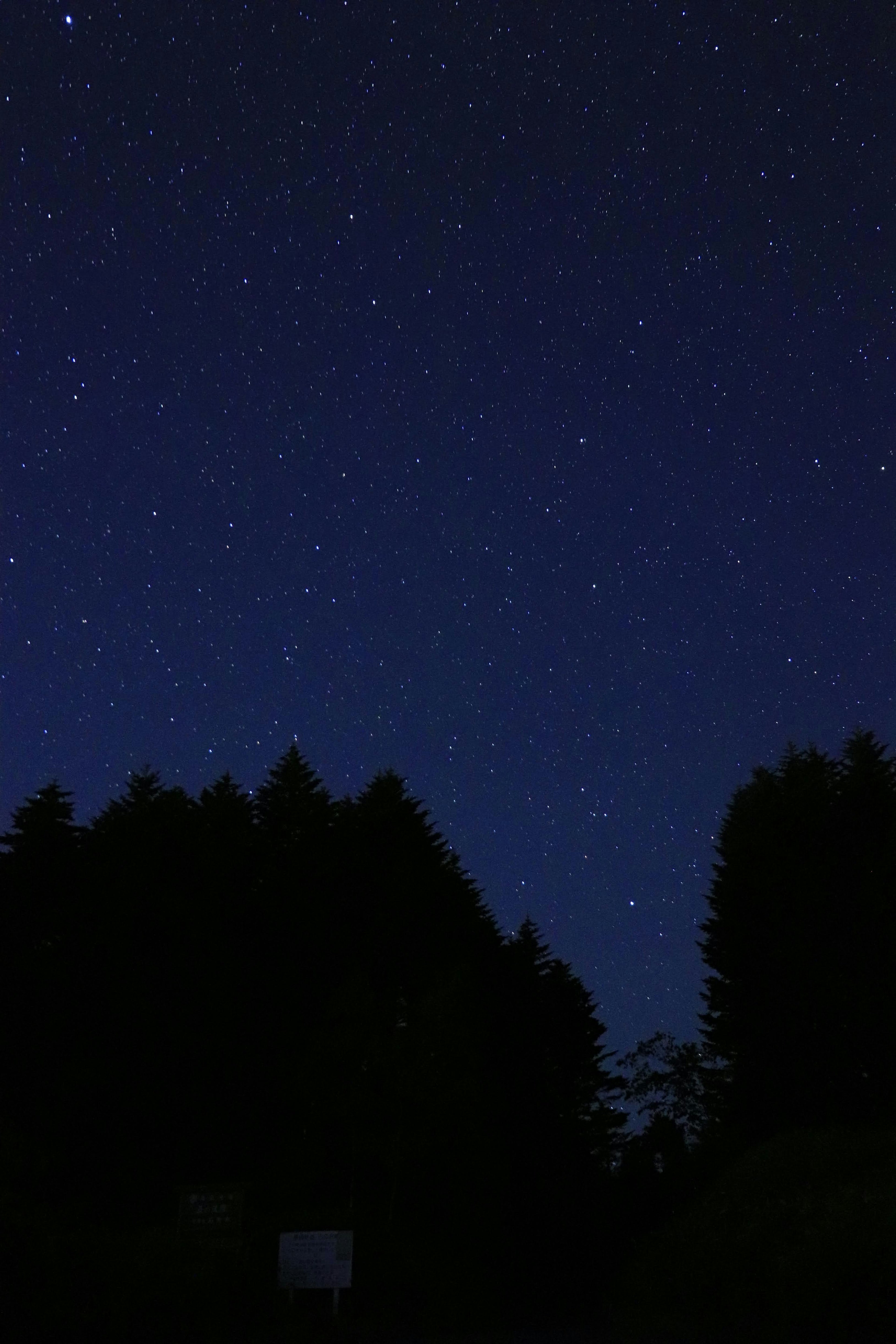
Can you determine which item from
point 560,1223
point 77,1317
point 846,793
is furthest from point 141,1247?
point 846,793

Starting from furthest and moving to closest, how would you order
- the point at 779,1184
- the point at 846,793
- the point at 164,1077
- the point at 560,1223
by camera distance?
the point at 846,793
the point at 560,1223
the point at 164,1077
the point at 779,1184

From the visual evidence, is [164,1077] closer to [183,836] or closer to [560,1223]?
[183,836]

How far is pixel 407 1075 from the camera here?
98.0 feet

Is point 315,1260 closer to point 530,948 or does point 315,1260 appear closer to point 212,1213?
point 212,1213

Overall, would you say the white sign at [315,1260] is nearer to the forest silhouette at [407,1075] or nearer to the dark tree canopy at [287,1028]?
the forest silhouette at [407,1075]

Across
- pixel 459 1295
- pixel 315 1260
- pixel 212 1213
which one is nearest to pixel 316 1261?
pixel 315 1260

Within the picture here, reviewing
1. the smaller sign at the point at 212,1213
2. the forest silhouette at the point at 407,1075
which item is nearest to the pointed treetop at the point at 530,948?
the forest silhouette at the point at 407,1075

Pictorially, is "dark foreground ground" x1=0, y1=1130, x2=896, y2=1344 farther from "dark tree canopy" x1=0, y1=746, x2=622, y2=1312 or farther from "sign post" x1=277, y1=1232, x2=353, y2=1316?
"dark tree canopy" x1=0, y1=746, x2=622, y2=1312

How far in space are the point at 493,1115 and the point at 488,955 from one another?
7.09m

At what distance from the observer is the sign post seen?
17.4 metres

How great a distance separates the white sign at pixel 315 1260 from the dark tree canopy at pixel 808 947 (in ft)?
81.6

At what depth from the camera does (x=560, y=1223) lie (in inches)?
1411

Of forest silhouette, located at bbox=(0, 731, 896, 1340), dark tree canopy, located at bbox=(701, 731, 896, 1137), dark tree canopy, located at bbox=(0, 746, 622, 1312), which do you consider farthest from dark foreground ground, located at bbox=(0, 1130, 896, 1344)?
dark tree canopy, located at bbox=(701, 731, 896, 1137)

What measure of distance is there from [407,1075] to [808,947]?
18121 millimetres
